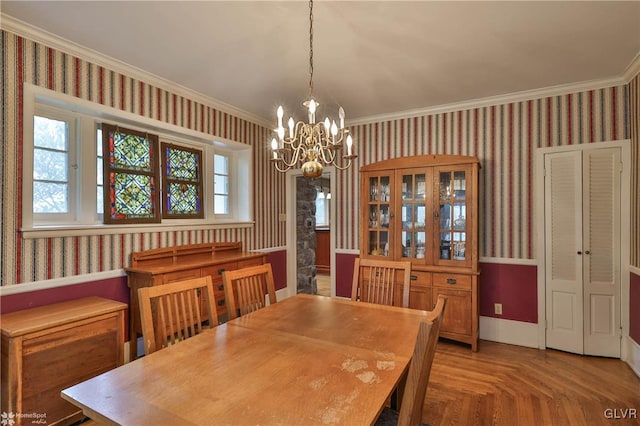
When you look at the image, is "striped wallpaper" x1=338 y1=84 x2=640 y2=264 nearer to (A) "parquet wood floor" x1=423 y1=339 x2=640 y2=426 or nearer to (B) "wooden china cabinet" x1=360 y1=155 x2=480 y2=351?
(B) "wooden china cabinet" x1=360 y1=155 x2=480 y2=351

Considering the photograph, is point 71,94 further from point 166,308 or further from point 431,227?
point 431,227

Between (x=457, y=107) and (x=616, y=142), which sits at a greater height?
(x=457, y=107)

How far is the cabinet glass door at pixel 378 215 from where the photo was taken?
3676 millimetres

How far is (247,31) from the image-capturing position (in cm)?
221

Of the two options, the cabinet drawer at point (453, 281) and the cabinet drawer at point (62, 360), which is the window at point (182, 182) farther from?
the cabinet drawer at point (453, 281)

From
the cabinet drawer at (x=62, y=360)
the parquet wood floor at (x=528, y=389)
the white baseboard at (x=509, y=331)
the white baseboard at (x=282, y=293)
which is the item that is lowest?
the parquet wood floor at (x=528, y=389)

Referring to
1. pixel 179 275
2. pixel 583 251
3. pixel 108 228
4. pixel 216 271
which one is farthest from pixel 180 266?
pixel 583 251

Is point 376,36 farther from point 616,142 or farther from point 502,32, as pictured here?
point 616,142

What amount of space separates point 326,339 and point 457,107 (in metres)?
3.15

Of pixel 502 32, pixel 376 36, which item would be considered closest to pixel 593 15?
pixel 502 32

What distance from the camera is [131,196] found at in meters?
2.88

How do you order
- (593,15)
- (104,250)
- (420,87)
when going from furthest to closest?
(420,87) < (104,250) < (593,15)

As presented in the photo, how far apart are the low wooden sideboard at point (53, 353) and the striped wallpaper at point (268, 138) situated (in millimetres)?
445

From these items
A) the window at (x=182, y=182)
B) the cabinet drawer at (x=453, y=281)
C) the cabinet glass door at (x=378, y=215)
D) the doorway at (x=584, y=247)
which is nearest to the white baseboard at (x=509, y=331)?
the doorway at (x=584, y=247)
